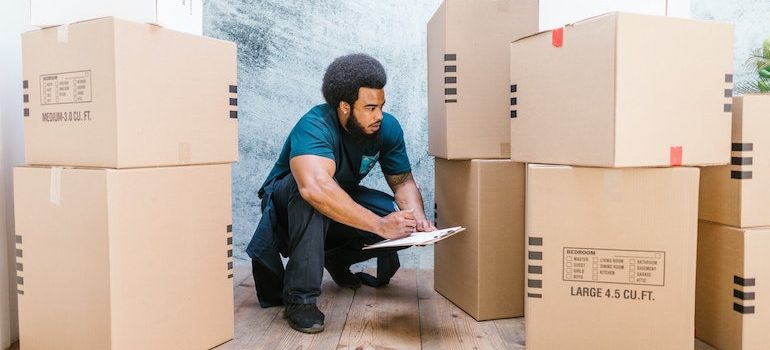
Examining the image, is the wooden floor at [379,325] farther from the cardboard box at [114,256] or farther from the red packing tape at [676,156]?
the red packing tape at [676,156]

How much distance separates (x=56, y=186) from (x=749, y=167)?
64.2 inches

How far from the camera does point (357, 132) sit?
2.04 metres

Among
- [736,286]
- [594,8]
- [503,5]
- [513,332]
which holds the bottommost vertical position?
[513,332]

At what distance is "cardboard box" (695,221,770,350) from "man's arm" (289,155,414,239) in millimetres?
834

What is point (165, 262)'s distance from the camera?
144 cm

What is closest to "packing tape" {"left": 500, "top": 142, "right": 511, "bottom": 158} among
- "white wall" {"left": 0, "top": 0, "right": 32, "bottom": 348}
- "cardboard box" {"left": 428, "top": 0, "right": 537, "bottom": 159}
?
"cardboard box" {"left": 428, "top": 0, "right": 537, "bottom": 159}

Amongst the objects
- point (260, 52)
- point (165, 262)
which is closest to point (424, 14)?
point (260, 52)

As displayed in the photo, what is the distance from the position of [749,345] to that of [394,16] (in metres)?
1.79

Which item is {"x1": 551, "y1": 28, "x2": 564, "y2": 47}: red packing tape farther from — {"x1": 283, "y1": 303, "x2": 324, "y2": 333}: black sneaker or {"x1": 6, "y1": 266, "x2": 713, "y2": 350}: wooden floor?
{"x1": 283, "y1": 303, "x2": 324, "y2": 333}: black sneaker

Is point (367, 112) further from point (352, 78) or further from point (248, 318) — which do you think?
point (248, 318)

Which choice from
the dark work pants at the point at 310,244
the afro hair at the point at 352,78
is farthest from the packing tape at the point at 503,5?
the dark work pants at the point at 310,244

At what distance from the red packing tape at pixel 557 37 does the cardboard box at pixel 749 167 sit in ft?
1.50

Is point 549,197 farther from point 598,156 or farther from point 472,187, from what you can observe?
point 472,187

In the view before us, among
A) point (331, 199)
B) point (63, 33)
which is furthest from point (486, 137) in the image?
point (63, 33)
